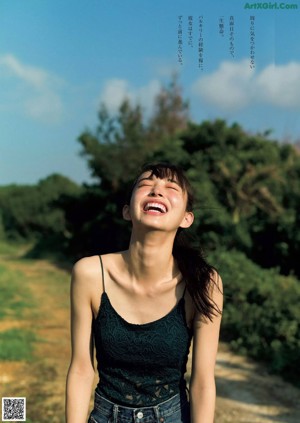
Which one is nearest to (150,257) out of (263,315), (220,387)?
(220,387)

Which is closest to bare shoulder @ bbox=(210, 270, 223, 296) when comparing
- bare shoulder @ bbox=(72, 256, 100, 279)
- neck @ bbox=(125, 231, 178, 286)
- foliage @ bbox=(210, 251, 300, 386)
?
neck @ bbox=(125, 231, 178, 286)

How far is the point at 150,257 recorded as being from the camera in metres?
1.73

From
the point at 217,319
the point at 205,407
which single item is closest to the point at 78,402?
the point at 205,407

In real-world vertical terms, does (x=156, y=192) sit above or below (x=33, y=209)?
below

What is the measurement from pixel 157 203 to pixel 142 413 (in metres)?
0.63

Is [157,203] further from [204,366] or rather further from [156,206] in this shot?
[204,366]

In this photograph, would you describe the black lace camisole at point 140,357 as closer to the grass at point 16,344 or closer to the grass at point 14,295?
the grass at point 16,344

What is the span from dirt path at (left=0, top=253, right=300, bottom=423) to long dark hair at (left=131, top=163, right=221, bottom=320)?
3.29 m

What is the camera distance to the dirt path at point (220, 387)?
16.3 ft

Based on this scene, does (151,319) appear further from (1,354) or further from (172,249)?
(1,354)

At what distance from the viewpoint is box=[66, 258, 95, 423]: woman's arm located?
67.7 inches

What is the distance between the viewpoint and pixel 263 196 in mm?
11031

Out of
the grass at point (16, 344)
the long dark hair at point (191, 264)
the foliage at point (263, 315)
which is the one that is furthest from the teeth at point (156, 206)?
the grass at point (16, 344)

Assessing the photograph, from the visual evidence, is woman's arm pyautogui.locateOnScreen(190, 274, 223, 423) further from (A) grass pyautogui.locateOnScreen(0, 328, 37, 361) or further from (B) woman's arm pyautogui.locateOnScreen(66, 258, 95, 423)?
(A) grass pyautogui.locateOnScreen(0, 328, 37, 361)
